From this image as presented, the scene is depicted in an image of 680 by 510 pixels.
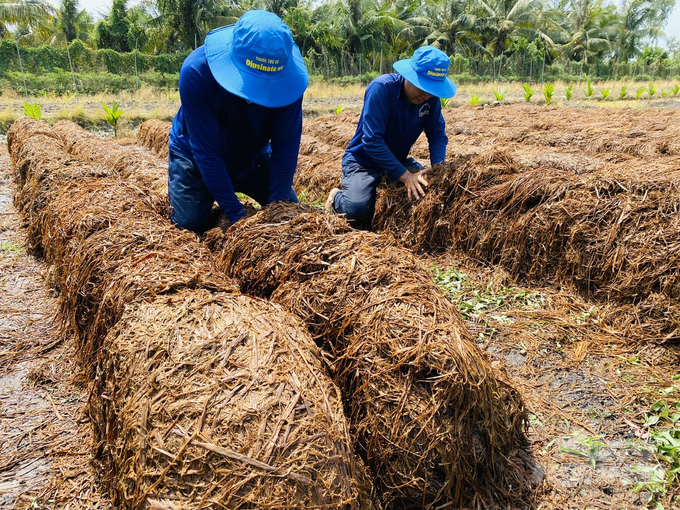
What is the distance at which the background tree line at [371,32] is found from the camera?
32031mm

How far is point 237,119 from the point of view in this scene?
136 inches

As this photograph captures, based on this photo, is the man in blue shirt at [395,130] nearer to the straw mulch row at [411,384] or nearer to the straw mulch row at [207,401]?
the straw mulch row at [411,384]

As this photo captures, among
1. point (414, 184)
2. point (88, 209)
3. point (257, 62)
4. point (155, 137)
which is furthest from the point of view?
point (155, 137)

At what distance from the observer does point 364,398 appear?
6.64ft

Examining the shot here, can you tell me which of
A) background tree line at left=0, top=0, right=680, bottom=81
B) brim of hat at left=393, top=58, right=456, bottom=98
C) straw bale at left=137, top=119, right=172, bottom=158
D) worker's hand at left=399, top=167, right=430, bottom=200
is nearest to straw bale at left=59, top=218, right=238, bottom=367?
worker's hand at left=399, top=167, right=430, bottom=200

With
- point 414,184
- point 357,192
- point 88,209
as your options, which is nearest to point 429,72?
point 414,184

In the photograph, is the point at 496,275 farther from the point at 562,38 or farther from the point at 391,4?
the point at 562,38

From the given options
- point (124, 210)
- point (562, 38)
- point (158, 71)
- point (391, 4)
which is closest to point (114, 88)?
point (158, 71)

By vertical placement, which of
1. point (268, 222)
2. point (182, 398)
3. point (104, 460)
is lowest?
point (104, 460)

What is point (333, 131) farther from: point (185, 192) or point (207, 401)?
point (207, 401)

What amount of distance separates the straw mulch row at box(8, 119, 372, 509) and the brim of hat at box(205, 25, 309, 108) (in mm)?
1148

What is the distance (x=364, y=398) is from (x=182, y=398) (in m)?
0.82

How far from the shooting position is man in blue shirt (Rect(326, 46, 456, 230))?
14.0 feet

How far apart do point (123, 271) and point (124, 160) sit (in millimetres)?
5918
